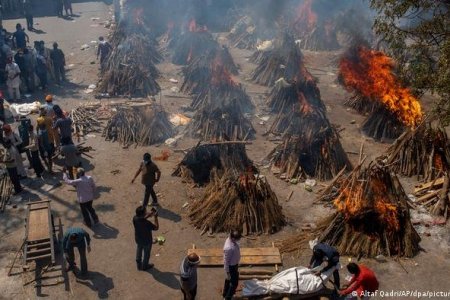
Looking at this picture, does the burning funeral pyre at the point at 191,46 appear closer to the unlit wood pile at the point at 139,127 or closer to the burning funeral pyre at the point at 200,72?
the burning funeral pyre at the point at 200,72

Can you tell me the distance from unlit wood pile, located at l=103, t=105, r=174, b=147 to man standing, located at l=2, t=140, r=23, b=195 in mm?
3930

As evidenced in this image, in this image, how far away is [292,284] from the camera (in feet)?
28.1

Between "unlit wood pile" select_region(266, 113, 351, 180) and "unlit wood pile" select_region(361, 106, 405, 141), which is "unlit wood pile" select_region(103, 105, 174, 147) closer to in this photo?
"unlit wood pile" select_region(266, 113, 351, 180)

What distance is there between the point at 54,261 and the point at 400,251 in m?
7.74

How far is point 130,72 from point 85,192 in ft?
33.7

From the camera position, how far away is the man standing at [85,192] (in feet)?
34.9

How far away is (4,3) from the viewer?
32.9 meters

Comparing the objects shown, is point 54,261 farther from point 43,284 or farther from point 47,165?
point 47,165

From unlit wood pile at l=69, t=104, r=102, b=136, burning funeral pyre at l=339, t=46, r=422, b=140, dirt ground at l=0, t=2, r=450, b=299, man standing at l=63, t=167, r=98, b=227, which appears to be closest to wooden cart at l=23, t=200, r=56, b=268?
dirt ground at l=0, t=2, r=450, b=299

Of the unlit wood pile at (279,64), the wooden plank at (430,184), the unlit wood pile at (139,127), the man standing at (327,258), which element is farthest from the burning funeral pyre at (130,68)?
the man standing at (327,258)

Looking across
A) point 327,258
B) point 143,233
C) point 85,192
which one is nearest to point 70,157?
point 85,192

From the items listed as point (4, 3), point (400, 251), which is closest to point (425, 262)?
point (400, 251)

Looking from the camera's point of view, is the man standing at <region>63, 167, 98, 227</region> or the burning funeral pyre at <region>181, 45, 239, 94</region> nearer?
the man standing at <region>63, 167, 98, 227</region>

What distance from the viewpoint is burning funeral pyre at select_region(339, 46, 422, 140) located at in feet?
52.2
